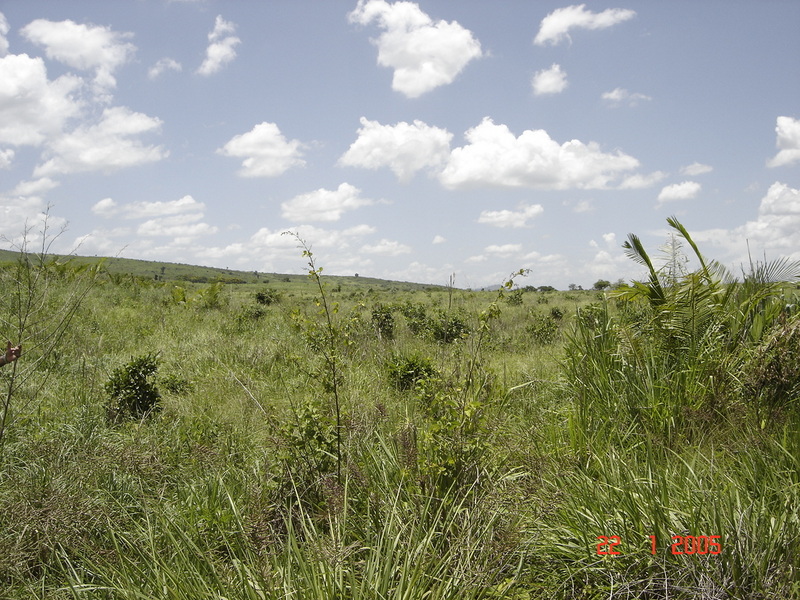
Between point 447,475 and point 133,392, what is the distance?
4.26 metres

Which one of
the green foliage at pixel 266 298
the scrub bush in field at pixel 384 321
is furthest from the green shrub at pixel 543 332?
the green foliage at pixel 266 298

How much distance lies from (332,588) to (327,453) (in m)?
1.33

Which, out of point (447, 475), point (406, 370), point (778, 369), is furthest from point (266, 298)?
point (778, 369)

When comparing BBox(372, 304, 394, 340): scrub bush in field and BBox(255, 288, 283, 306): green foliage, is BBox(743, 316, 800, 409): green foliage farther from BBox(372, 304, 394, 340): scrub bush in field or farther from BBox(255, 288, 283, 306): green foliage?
BBox(255, 288, 283, 306): green foliage

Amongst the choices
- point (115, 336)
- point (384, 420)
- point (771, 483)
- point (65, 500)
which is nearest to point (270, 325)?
point (115, 336)

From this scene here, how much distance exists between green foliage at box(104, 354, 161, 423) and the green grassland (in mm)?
26

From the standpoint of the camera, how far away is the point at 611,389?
438 centimetres

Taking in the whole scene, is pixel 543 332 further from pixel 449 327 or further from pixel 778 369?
pixel 778 369

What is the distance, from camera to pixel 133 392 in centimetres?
578

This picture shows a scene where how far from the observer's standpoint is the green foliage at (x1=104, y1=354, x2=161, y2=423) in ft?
18.4

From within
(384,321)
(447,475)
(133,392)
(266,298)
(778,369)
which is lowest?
(133,392)

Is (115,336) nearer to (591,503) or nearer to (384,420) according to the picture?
(384,420)
